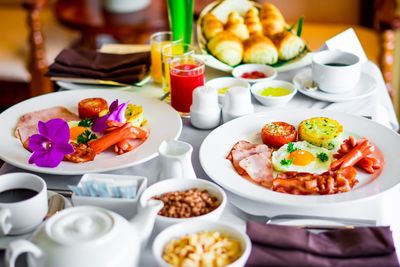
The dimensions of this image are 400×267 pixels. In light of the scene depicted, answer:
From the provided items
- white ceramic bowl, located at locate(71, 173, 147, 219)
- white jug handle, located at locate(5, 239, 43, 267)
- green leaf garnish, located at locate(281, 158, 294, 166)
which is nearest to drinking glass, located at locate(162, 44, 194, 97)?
green leaf garnish, located at locate(281, 158, 294, 166)

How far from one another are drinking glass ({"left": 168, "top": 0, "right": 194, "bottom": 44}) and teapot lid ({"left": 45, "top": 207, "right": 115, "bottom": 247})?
1.04 metres

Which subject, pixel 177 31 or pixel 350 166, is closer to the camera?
pixel 350 166

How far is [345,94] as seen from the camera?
5.90 feet

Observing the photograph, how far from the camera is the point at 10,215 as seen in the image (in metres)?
1.13

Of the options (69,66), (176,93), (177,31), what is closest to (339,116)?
(176,93)

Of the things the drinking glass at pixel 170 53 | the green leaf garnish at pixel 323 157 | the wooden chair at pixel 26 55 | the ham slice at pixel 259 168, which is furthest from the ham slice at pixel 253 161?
the wooden chair at pixel 26 55

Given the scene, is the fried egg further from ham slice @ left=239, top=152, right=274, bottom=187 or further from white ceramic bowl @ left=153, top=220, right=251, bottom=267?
white ceramic bowl @ left=153, top=220, right=251, bottom=267

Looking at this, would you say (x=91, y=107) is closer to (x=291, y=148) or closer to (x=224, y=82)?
(x=224, y=82)

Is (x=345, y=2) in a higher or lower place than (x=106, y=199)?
lower

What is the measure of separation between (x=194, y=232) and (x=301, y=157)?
1.43ft

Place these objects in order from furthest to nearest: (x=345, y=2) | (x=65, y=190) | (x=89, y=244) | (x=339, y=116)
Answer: (x=345, y=2)
(x=339, y=116)
(x=65, y=190)
(x=89, y=244)

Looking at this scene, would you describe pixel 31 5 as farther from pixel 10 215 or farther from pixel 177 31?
pixel 10 215

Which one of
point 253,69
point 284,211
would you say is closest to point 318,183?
point 284,211

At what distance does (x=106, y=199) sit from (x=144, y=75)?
817 mm
